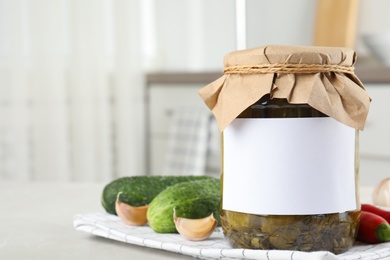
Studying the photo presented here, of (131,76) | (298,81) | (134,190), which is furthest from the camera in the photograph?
(131,76)

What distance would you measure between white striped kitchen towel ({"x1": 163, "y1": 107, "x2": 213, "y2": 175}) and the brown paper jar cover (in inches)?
99.2

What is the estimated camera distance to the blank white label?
27.5 inches

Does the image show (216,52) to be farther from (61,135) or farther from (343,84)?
(343,84)

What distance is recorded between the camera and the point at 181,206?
2.64 feet

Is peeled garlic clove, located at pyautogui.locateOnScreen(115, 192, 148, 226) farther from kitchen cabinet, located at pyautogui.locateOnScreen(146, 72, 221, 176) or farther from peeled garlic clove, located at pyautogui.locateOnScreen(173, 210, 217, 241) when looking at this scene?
kitchen cabinet, located at pyautogui.locateOnScreen(146, 72, 221, 176)

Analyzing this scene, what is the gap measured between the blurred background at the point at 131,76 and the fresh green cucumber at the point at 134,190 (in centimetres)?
182

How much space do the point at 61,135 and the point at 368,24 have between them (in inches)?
57.8

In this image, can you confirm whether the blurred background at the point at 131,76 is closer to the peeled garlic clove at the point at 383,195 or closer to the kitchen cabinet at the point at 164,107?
the kitchen cabinet at the point at 164,107

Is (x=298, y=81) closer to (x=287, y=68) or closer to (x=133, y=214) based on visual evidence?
(x=287, y=68)

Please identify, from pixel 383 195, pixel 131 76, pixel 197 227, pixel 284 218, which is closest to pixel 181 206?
pixel 197 227

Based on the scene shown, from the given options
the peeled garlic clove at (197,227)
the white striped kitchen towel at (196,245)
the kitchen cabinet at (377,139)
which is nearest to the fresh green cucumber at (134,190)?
the white striped kitchen towel at (196,245)

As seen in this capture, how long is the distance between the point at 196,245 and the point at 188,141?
2572mm

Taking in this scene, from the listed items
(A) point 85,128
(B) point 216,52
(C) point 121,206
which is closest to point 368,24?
(B) point 216,52

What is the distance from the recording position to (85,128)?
321cm
